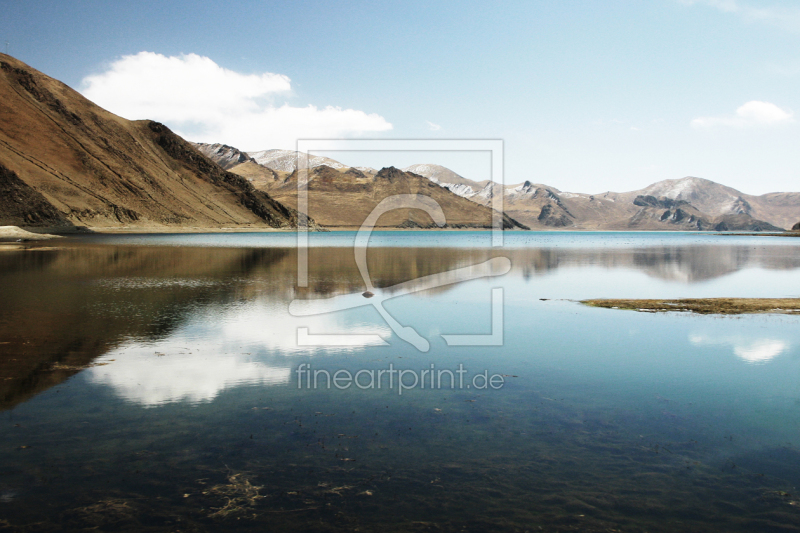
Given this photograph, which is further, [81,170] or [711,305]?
[81,170]

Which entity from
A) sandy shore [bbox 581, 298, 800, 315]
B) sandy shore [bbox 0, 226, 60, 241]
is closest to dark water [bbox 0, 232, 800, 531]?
sandy shore [bbox 581, 298, 800, 315]

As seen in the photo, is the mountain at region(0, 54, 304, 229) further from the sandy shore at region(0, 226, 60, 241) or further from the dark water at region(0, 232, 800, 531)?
the dark water at region(0, 232, 800, 531)

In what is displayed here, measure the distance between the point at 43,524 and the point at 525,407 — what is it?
8182 mm

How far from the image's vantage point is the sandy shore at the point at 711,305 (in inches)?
934

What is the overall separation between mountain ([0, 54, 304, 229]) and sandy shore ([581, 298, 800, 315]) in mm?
119566

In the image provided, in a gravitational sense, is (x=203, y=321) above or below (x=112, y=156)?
below

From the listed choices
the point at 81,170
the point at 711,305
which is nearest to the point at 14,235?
the point at 81,170

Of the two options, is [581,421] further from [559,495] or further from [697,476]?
[559,495]

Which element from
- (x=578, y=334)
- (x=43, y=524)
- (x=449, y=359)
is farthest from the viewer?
(x=578, y=334)

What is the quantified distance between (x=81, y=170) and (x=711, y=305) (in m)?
159

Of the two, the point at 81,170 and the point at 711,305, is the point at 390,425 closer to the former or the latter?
the point at 711,305

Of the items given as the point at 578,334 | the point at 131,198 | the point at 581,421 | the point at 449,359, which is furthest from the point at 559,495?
the point at 131,198

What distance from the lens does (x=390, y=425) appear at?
31.9ft

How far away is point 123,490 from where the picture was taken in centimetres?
721
